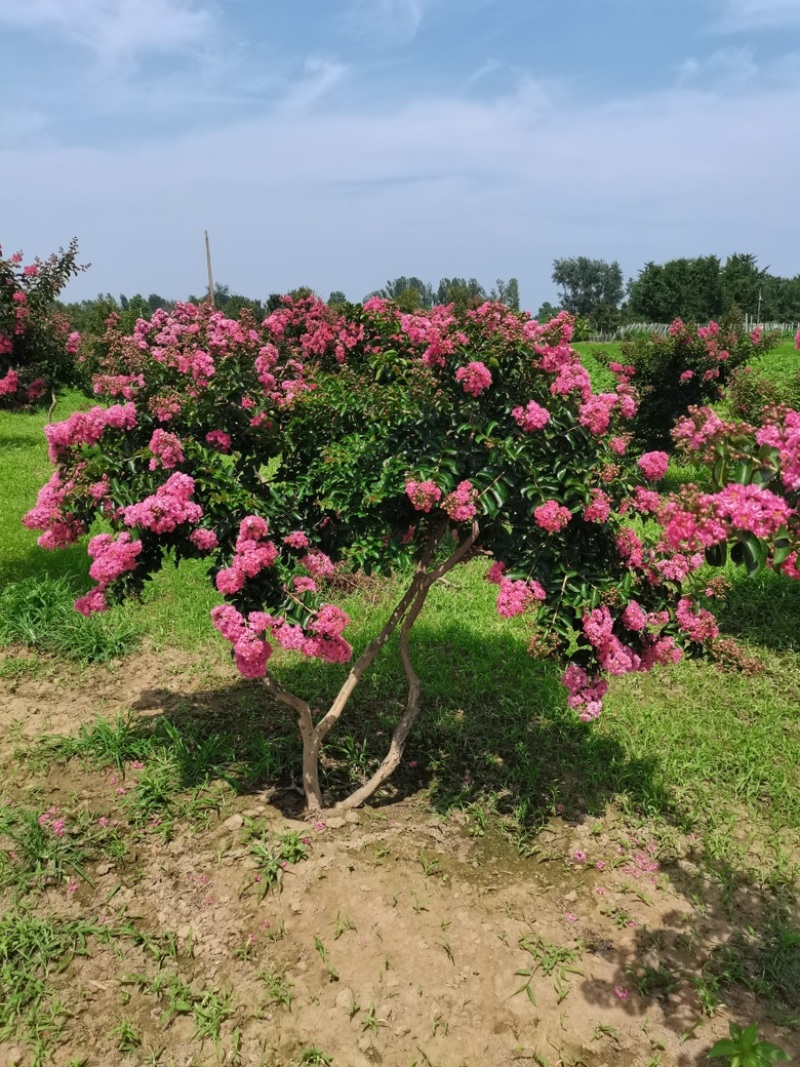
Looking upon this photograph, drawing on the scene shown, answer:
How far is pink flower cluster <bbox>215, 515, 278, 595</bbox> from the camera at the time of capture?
9.05ft

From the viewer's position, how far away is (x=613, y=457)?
308cm

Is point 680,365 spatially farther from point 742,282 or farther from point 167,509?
point 742,282

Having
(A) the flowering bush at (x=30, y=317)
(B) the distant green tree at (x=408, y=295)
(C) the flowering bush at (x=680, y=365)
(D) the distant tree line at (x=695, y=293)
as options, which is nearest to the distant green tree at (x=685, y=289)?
(D) the distant tree line at (x=695, y=293)

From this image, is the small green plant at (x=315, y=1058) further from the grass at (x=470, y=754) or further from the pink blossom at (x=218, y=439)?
the pink blossom at (x=218, y=439)

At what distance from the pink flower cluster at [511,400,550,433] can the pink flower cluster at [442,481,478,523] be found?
Answer: 33cm

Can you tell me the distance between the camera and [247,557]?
2.76 m

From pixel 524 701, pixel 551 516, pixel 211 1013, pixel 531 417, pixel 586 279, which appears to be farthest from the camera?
pixel 586 279

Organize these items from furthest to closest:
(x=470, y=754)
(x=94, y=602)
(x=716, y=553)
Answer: (x=470, y=754), (x=94, y=602), (x=716, y=553)

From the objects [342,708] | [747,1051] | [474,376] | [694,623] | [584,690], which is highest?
[474,376]

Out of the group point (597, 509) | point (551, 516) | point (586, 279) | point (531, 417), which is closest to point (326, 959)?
point (551, 516)

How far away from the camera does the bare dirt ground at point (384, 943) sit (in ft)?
8.00

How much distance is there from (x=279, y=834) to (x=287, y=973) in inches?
27.9

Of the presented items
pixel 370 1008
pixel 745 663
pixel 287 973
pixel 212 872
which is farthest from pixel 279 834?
pixel 745 663

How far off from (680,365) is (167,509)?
26.9ft
